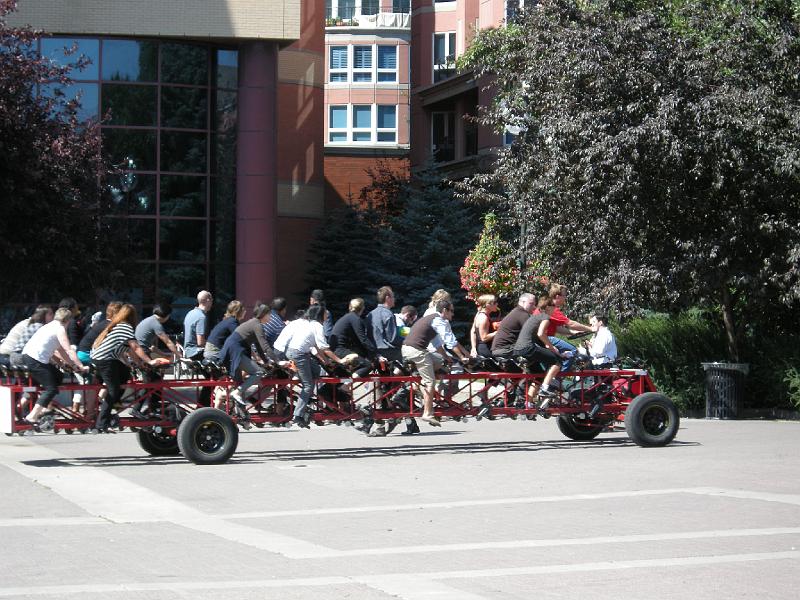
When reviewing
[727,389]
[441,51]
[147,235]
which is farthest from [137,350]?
[441,51]

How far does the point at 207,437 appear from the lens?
619 inches

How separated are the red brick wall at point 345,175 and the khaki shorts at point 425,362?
38.4 m

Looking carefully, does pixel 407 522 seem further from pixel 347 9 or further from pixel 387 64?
pixel 347 9

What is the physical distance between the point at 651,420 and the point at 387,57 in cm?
5082

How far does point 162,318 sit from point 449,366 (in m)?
5.26

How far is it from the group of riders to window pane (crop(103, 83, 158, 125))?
22.1 meters

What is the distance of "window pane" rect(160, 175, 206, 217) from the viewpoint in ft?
137

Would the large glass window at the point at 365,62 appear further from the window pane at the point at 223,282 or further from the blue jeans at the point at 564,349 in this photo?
the blue jeans at the point at 564,349

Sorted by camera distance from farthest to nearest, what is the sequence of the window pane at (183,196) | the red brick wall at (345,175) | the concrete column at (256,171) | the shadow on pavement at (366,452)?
the red brick wall at (345,175) → the concrete column at (256,171) → the window pane at (183,196) → the shadow on pavement at (366,452)

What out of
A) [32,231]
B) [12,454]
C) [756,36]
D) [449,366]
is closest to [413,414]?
[449,366]

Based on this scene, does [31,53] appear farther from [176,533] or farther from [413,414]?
[176,533]

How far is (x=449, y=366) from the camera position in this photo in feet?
58.1

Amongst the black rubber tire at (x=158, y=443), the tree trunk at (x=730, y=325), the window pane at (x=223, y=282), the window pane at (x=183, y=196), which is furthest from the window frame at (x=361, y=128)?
the black rubber tire at (x=158, y=443)

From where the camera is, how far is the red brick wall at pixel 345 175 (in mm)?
56094
